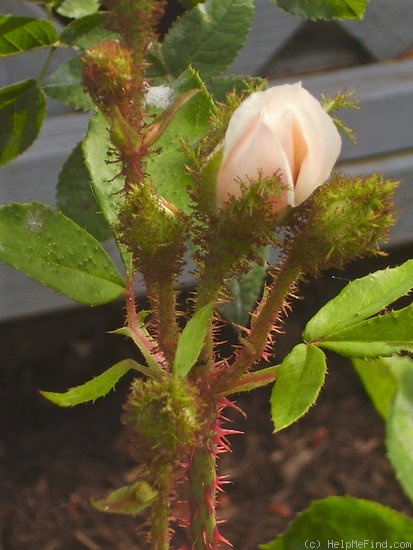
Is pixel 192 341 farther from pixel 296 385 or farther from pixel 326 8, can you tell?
pixel 326 8

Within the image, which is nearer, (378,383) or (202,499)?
(202,499)

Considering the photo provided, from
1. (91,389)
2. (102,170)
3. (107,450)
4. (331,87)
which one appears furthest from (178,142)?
(107,450)

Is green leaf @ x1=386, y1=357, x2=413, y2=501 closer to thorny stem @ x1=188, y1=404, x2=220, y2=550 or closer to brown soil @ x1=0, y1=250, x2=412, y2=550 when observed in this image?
thorny stem @ x1=188, y1=404, x2=220, y2=550

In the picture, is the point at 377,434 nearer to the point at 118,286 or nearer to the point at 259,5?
the point at 259,5

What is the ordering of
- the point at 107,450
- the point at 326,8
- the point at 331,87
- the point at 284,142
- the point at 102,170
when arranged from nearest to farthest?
the point at 284,142 → the point at 102,170 → the point at 326,8 → the point at 331,87 → the point at 107,450

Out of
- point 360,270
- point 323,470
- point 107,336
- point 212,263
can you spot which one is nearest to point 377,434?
point 323,470

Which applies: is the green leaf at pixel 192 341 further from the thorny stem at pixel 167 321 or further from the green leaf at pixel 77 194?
the green leaf at pixel 77 194
